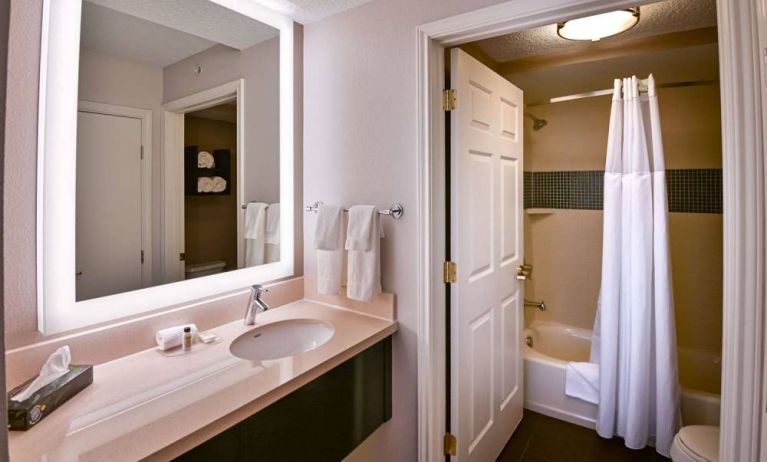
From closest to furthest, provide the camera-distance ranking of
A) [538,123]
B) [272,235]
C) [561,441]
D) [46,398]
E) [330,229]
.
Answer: [46,398]
[330,229]
[272,235]
[561,441]
[538,123]

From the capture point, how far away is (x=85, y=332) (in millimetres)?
1152

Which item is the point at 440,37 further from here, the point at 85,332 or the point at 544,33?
the point at 85,332

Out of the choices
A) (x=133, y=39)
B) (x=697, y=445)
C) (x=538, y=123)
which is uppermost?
(x=538, y=123)

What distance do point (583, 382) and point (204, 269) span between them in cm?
223

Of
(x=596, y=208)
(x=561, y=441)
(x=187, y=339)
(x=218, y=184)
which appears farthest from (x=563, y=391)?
(x=218, y=184)

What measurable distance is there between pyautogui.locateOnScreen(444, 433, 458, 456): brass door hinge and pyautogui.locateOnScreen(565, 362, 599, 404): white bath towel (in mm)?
1074

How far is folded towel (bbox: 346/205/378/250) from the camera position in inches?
61.1

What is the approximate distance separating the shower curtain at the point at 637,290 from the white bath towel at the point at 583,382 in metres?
0.09

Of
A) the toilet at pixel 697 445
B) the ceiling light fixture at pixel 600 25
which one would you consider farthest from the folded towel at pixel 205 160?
the toilet at pixel 697 445

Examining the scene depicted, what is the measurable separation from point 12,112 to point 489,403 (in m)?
2.15

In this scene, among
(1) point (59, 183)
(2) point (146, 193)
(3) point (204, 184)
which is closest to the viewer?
(1) point (59, 183)

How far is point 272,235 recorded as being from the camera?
1806 mm

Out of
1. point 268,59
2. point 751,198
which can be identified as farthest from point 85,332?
point 751,198

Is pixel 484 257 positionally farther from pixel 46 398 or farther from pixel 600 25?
pixel 46 398
